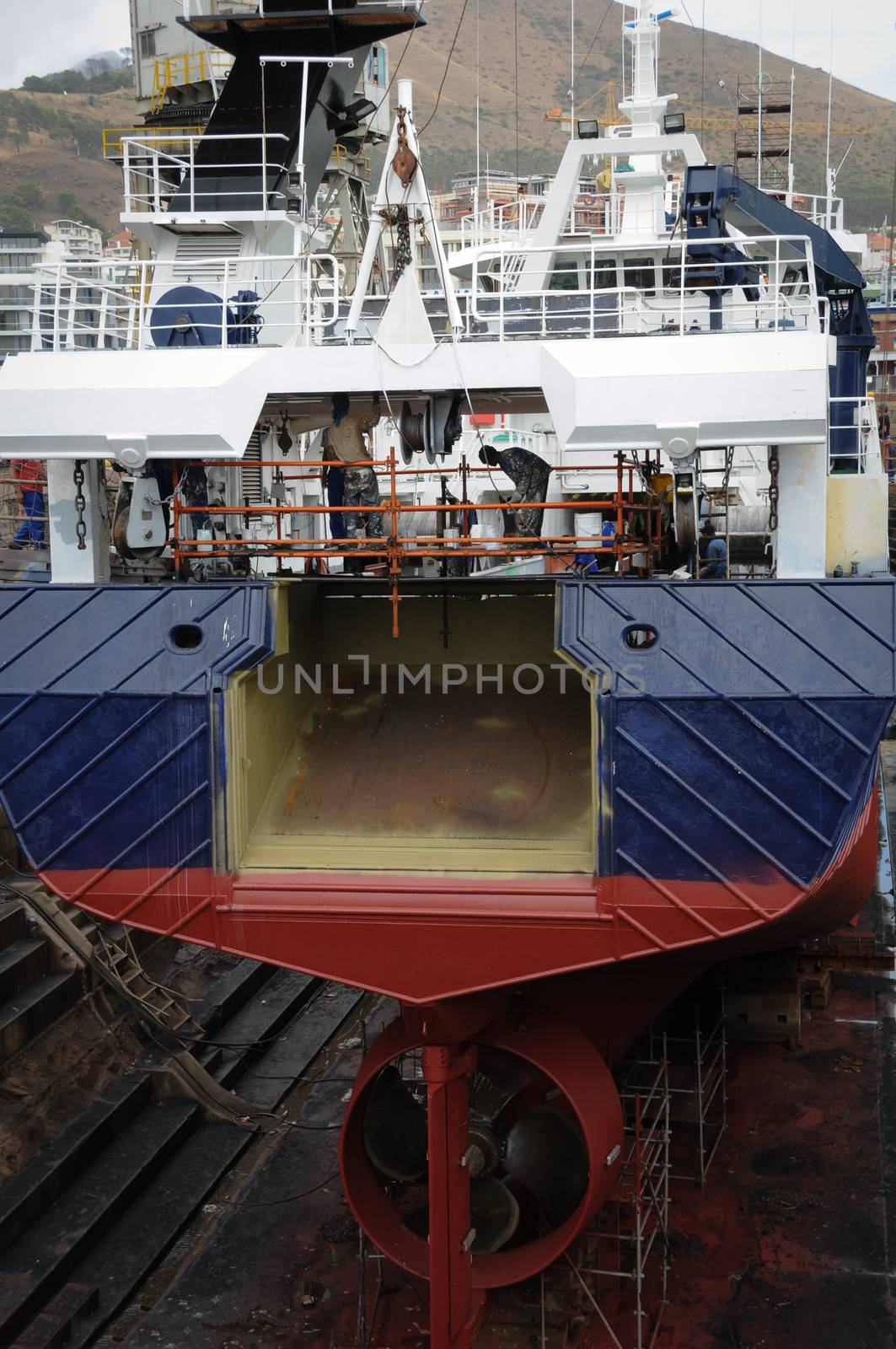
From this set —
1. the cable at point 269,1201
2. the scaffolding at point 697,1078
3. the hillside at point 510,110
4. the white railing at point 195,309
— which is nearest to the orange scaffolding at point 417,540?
the white railing at point 195,309

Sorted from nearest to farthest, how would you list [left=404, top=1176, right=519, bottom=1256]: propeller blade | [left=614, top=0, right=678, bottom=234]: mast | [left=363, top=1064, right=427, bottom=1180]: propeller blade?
[left=404, top=1176, right=519, bottom=1256]: propeller blade < [left=363, top=1064, right=427, bottom=1180]: propeller blade < [left=614, top=0, right=678, bottom=234]: mast

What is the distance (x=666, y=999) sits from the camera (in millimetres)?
10227

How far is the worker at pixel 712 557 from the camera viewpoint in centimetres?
1004

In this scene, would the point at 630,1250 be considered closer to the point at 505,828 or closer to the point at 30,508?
the point at 505,828

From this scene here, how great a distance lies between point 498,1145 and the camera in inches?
380

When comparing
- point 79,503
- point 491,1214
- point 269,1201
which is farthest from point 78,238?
point 491,1214

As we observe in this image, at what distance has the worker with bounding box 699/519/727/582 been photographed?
32.9 feet

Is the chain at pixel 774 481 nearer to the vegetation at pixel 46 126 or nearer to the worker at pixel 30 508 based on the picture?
the worker at pixel 30 508

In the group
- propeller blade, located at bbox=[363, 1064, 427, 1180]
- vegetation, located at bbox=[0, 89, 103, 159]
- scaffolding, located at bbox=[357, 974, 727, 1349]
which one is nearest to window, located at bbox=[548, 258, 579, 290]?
scaffolding, located at bbox=[357, 974, 727, 1349]

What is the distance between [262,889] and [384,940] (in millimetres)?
880

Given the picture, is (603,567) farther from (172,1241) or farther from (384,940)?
(172,1241)

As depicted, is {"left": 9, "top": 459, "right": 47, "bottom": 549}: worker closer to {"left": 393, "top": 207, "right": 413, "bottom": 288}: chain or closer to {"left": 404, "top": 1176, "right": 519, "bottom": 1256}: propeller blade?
{"left": 393, "top": 207, "right": 413, "bottom": 288}: chain

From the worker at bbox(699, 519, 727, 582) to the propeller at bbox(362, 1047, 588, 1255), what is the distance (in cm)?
400

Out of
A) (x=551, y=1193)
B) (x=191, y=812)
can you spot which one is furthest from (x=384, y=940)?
(x=551, y=1193)
